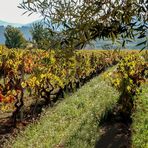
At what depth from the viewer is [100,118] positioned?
1700 centimetres

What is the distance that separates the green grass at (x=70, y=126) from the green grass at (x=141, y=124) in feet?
4.80

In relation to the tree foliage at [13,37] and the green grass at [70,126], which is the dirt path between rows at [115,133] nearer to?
the green grass at [70,126]

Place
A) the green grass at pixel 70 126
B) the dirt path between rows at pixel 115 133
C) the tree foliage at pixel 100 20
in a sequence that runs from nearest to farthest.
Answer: the tree foliage at pixel 100 20 → the dirt path between rows at pixel 115 133 → the green grass at pixel 70 126

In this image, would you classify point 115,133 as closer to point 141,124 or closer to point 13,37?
point 141,124

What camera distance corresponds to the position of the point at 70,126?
16.6m

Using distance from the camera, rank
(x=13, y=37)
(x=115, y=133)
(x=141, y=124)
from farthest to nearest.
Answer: (x=13, y=37) → (x=115, y=133) → (x=141, y=124)

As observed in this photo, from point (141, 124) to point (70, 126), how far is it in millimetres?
3557

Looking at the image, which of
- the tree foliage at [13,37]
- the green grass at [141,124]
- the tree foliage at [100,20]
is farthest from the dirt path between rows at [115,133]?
the tree foliage at [13,37]

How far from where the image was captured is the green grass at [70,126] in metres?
14.3

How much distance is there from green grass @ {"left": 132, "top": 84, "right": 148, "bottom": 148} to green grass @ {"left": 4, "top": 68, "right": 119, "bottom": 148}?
1.46 metres

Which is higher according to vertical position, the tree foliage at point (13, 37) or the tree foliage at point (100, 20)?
the tree foliage at point (100, 20)

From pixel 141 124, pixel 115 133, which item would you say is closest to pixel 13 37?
pixel 115 133

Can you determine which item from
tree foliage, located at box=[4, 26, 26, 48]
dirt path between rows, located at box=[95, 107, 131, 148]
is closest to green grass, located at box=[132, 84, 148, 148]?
dirt path between rows, located at box=[95, 107, 131, 148]

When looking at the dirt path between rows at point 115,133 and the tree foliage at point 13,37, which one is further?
the tree foliage at point 13,37
